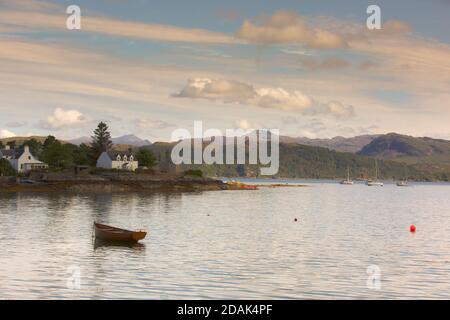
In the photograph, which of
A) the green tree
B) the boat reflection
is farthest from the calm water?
the green tree

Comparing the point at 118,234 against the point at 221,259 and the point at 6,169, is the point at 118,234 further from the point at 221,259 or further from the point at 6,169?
the point at 6,169

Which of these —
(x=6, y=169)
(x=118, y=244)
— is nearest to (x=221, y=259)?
(x=118, y=244)

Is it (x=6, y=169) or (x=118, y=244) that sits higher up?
(x=6, y=169)

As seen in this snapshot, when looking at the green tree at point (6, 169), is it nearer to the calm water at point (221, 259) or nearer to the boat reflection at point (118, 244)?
the calm water at point (221, 259)

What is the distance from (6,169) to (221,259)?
151387 millimetres

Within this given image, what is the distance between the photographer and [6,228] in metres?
79.6

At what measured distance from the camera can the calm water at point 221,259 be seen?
42.4 metres

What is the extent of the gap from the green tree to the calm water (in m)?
Result: 93.4

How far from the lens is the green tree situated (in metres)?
190

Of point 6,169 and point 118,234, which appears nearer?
point 118,234

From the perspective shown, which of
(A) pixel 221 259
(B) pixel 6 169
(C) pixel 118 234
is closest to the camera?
(A) pixel 221 259

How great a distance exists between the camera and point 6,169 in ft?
628

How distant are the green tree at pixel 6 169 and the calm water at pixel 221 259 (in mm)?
93365
